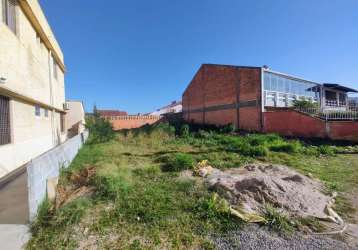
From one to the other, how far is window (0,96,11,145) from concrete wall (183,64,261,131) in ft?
46.4

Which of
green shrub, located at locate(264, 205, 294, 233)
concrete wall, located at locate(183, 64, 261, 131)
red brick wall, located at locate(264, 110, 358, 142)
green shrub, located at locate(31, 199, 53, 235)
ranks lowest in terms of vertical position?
green shrub, located at locate(264, 205, 294, 233)

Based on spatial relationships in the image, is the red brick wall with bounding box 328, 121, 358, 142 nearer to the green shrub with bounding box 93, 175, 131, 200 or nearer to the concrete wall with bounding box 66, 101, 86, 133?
the green shrub with bounding box 93, 175, 131, 200

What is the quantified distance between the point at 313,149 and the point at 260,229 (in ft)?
25.1

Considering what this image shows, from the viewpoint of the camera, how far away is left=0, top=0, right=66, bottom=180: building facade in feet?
17.3

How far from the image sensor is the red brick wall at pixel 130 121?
23.5 meters

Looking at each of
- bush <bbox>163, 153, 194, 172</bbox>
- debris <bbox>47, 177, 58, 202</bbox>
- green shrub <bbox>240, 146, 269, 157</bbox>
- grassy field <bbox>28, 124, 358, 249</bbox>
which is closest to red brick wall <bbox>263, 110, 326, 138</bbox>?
green shrub <bbox>240, 146, 269, 157</bbox>

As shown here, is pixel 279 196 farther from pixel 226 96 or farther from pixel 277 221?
pixel 226 96

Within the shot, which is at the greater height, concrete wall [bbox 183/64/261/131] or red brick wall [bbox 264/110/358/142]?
concrete wall [bbox 183/64/261/131]

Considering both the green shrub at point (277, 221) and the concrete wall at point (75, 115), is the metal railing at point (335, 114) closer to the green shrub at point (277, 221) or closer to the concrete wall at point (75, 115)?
the green shrub at point (277, 221)

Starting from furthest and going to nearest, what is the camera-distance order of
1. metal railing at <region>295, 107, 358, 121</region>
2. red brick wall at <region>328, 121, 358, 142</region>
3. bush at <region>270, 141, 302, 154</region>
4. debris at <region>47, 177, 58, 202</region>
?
metal railing at <region>295, 107, 358, 121</region>, red brick wall at <region>328, 121, 358, 142</region>, bush at <region>270, 141, 302, 154</region>, debris at <region>47, 177, 58, 202</region>

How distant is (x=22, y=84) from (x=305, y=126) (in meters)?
14.4

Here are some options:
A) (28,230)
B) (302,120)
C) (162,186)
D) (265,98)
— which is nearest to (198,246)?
(162,186)

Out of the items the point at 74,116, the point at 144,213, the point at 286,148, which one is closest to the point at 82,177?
the point at 144,213

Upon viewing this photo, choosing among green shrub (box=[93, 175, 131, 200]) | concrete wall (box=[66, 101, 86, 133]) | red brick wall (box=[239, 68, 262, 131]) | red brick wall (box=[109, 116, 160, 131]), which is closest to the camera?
green shrub (box=[93, 175, 131, 200])
